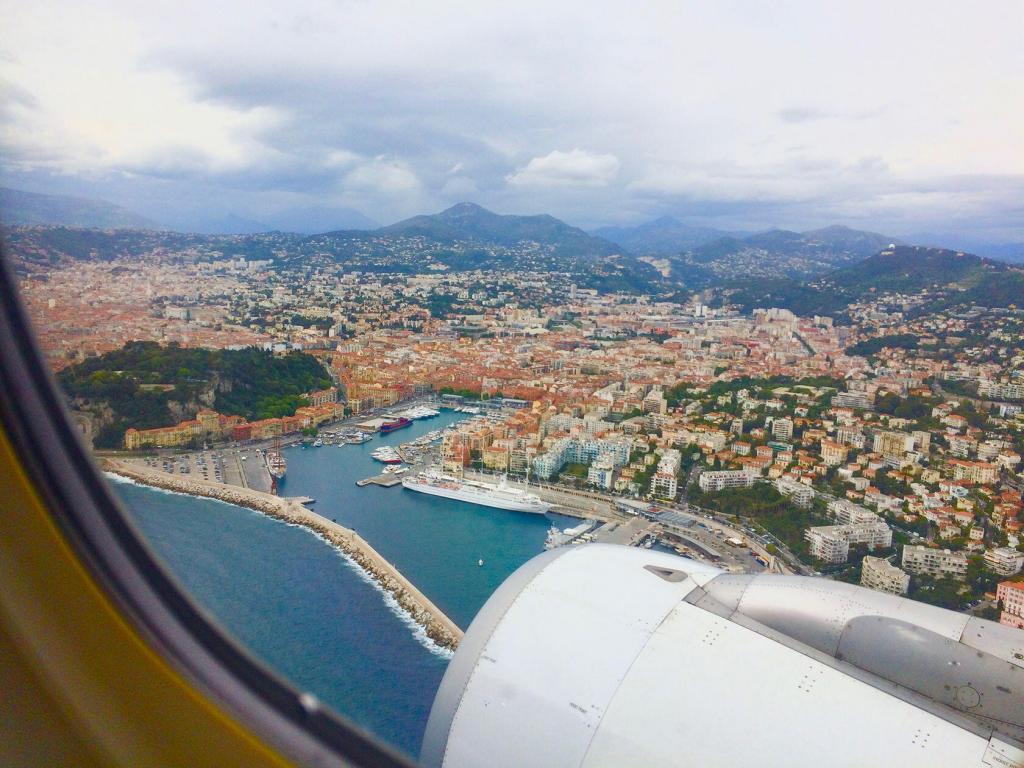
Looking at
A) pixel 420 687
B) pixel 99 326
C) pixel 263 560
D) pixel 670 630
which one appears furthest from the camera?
pixel 263 560

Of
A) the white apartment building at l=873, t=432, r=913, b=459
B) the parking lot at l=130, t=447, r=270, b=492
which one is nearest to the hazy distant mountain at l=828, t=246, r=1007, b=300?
the white apartment building at l=873, t=432, r=913, b=459

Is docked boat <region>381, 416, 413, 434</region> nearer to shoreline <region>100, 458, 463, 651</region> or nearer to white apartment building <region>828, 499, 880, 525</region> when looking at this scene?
shoreline <region>100, 458, 463, 651</region>

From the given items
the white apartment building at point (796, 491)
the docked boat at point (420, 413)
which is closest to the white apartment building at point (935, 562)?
the white apartment building at point (796, 491)

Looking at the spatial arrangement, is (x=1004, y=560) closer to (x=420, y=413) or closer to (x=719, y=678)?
(x=719, y=678)

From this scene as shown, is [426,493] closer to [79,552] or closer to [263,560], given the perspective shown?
[263,560]

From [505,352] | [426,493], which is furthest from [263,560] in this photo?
[505,352]

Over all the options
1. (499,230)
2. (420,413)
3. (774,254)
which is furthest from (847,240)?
(420,413)
